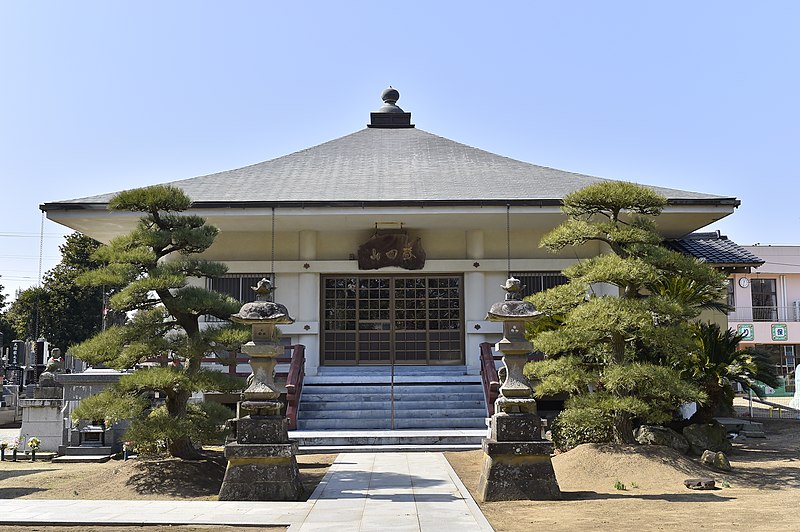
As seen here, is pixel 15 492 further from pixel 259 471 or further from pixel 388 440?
pixel 388 440

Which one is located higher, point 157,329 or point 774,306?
point 774,306

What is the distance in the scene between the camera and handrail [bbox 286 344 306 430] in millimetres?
14617

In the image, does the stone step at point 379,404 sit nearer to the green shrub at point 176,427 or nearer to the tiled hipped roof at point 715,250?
the green shrub at point 176,427

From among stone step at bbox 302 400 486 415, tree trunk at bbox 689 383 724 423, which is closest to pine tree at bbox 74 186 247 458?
stone step at bbox 302 400 486 415

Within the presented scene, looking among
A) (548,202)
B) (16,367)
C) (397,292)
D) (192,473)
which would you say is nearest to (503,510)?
(192,473)

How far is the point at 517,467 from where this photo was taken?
914cm

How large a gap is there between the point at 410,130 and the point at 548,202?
359 inches

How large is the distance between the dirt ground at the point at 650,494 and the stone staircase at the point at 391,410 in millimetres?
1273

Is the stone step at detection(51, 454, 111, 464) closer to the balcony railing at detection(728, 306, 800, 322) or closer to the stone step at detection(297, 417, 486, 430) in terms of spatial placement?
the stone step at detection(297, 417, 486, 430)

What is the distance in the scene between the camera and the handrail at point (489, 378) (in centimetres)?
1448

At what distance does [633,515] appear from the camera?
7.90 m

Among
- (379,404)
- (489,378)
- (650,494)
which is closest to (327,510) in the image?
(650,494)

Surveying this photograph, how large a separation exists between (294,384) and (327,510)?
7.04 m

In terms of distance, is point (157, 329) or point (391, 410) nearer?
point (157, 329)
